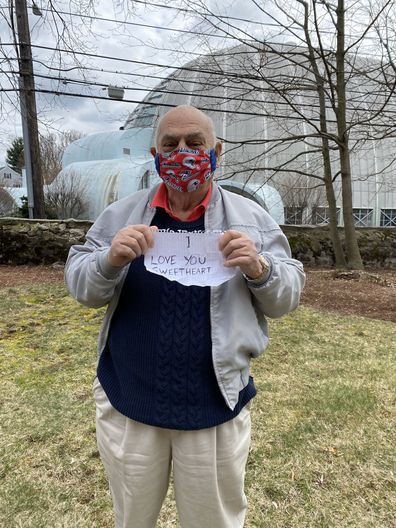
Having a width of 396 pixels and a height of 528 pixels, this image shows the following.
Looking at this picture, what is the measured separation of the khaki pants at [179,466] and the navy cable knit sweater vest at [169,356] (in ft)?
0.25

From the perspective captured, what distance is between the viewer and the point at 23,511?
227 cm

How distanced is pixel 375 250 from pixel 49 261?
9.24 meters

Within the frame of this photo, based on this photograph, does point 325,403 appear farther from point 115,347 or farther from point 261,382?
point 115,347

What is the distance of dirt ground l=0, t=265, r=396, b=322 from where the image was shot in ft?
23.4

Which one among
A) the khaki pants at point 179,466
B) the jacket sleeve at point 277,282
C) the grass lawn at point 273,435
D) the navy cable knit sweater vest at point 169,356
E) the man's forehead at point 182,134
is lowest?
the grass lawn at point 273,435

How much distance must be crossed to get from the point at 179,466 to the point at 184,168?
3.45ft

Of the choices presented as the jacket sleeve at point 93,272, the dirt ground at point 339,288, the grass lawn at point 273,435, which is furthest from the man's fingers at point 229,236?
the dirt ground at point 339,288

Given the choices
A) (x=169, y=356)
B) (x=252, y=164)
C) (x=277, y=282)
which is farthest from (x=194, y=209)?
(x=252, y=164)

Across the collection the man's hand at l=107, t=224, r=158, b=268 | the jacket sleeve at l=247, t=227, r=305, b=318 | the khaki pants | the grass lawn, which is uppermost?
the man's hand at l=107, t=224, r=158, b=268

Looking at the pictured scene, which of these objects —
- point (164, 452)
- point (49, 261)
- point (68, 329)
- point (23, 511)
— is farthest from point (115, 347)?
point (49, 261)

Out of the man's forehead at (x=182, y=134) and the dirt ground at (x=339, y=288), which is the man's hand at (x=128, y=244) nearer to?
the man's forehead at (x=182, y=134)

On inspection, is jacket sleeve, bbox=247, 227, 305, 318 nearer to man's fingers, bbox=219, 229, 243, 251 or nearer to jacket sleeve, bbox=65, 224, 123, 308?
man's fingers, bbox=219, 229, 243, 251

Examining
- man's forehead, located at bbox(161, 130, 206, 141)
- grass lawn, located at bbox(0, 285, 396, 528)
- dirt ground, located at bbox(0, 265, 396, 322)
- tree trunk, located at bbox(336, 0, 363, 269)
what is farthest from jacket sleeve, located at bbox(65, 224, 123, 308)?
tree trunk, located at bbox(336, 0, 363, 269)

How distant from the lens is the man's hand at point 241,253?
4.08 feet
